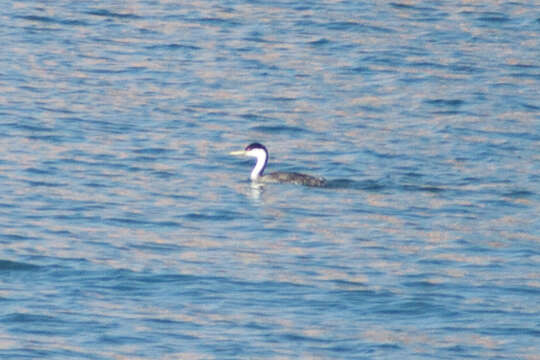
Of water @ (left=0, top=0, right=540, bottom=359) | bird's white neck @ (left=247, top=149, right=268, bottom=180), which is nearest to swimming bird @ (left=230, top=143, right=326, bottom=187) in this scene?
bird's white neck @ (left=247, top=149, right=268, bottom=180)

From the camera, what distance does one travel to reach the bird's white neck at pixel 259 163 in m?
22.4

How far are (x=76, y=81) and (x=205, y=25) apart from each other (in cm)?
508

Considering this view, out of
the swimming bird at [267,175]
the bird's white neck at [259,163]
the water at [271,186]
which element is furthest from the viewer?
the bird's white neck at [259,163]

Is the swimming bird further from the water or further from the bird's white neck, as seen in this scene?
the water

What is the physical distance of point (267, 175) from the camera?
22.4 m

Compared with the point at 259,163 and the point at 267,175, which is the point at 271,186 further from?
the point at 259,163

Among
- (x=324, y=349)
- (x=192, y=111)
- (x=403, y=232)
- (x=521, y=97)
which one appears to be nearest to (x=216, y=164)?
(x=192, y=111)

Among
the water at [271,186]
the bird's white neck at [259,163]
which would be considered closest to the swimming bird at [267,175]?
the bird's white neck at [259,163]

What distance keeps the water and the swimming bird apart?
17 cm

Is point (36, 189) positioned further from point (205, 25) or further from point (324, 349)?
point (205, 25)

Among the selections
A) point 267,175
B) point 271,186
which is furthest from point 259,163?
point 271,186

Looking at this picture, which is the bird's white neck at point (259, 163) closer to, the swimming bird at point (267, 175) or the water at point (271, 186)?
the swimming bird at point (267, 175)

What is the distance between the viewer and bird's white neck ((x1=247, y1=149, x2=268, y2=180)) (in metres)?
22.4

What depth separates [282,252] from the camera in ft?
60.1
